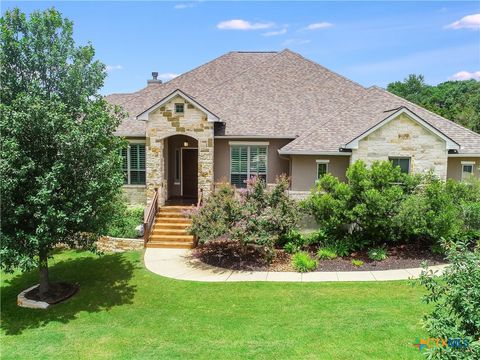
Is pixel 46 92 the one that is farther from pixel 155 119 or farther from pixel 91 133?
pixel 155 119

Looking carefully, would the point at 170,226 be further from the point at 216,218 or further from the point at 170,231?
the point at 216,218

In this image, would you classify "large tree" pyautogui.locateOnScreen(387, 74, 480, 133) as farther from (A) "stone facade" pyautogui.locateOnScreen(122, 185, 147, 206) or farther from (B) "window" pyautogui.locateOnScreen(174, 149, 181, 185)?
(A) "stone facade" pyautogui.locateOnScreen(122, 185, 147, 206)

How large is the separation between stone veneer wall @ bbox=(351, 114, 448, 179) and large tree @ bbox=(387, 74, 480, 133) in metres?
43.2

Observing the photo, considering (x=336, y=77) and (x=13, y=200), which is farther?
(x=336, y=77)

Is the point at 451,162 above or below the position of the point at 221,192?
above

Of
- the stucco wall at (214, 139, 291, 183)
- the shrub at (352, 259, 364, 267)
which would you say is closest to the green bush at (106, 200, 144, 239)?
the stucco wall at (214, 139, 291, 183)

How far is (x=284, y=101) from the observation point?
70.6ft

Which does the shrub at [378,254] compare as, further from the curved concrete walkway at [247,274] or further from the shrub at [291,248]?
the shrub at [291,248]

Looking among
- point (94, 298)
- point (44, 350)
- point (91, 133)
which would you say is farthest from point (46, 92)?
point (44, 350)

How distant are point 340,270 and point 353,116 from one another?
904cm

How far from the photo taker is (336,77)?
2308 cm

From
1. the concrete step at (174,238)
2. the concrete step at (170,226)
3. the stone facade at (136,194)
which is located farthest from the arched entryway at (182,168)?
the concrete step at (174,238)

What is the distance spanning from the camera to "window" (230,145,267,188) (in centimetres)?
1956

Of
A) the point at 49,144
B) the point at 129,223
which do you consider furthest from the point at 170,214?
the point at 49,144
